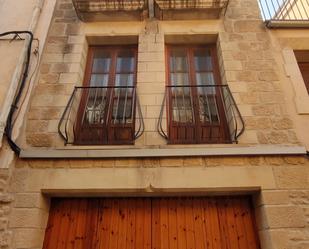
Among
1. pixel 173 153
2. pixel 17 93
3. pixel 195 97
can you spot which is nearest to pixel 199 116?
pixel 195 97

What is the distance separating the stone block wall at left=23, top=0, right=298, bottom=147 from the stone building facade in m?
0.01

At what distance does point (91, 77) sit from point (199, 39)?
1890 mm

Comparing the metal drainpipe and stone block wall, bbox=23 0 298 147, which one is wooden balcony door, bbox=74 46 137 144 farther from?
the metal drainpipe

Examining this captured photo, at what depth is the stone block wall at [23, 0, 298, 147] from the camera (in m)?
3.29

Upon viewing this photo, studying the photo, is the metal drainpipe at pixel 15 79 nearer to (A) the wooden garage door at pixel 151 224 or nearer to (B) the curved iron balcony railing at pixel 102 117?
(B) the curved iron balcony railing at pixel 102 117

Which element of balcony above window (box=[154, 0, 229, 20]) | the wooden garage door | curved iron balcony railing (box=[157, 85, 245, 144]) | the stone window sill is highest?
balcony above window (box=[154, 0, 229, 20])

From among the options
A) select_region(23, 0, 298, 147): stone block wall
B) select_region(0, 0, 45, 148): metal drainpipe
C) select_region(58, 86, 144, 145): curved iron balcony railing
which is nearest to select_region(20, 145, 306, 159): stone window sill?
select_region(23, 0, 298, 147): stone block wall

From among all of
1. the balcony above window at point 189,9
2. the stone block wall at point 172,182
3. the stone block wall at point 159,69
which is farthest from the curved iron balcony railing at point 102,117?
the balcony above window at point 189,9

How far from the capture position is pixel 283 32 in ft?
13.5

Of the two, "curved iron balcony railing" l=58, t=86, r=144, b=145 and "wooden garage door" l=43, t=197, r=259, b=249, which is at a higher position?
"curved iron balcony railing" l=58, t=86, r=144, b=145

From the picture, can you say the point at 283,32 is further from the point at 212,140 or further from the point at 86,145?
the point at 86,145

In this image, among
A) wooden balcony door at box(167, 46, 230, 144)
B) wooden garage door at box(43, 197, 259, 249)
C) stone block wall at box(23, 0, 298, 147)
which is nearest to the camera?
wooden garage door at box(43, 197, 259, 249)

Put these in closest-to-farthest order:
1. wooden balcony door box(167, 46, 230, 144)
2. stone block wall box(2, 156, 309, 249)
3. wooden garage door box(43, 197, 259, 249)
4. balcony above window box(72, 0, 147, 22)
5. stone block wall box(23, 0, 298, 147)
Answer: stone block wall box(2, 156, 309, 249)
wooden garage door box(43, 197, 259, 249)
stone block wall box(23, 0, 298, 147)
wooden balcony door box(167, 46, 230, 144)
balcony above window box(72, 0, 147, 22)

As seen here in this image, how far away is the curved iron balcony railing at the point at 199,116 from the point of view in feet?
11.0
